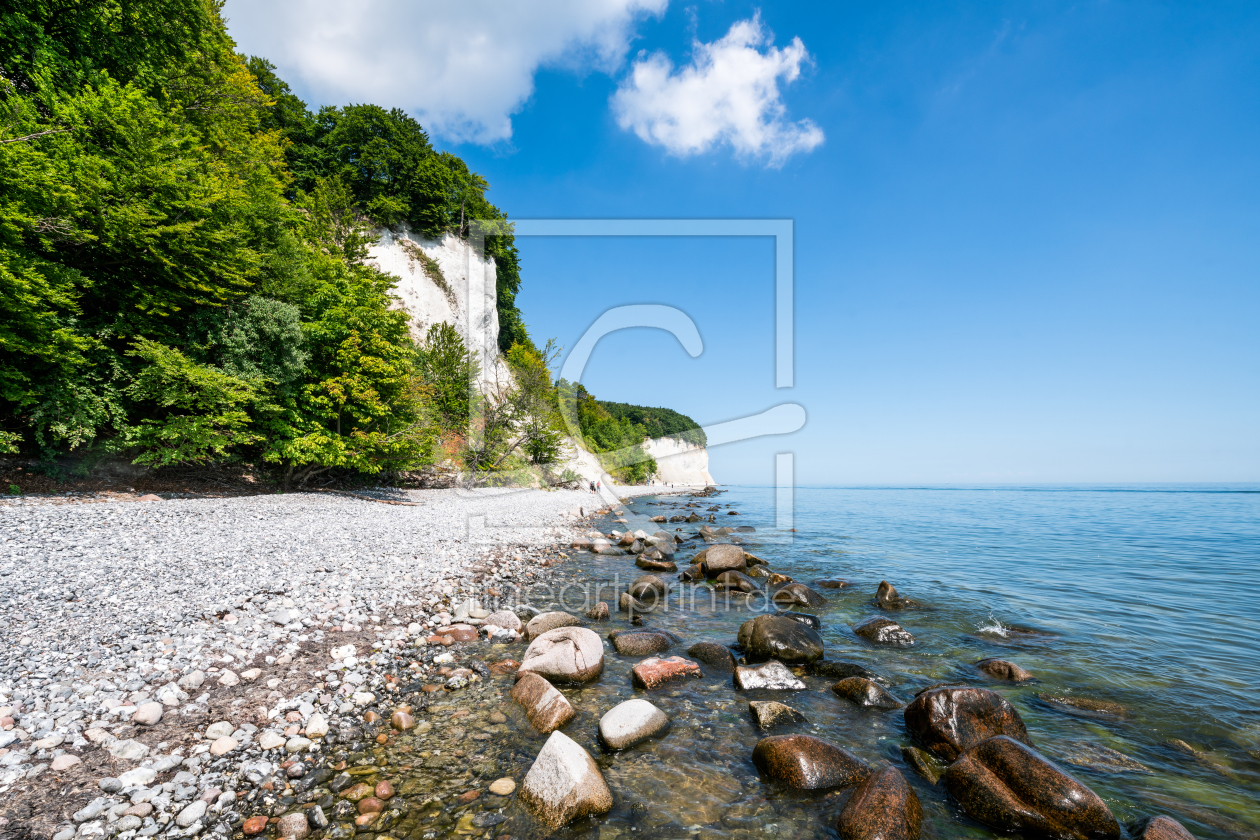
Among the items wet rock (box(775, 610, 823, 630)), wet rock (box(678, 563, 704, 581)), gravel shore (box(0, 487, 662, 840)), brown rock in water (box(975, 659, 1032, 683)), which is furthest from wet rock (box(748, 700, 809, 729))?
wet rock (box(678, 563, 704, 581))

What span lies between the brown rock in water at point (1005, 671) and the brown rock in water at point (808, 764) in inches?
175

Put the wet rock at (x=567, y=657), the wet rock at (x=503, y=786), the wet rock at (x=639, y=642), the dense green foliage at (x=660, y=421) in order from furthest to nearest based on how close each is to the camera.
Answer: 1. the dense green foliage at (x=660, y=421)
2. the wet rock at (x=639, y=642)
3. the wet rock at (x=567, y=657)
4. the wet rock at (x=503, y=786)

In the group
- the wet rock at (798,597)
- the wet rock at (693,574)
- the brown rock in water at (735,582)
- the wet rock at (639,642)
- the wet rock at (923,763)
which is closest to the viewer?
the wet rock at (923,763)

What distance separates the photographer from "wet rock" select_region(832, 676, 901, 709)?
246 inches

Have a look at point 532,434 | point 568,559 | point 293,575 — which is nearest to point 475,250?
point 532,434

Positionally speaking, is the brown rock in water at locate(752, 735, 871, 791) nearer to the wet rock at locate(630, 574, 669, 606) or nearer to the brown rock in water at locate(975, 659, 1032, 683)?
the brown rock in water at locate(975, 659, 1032, 683)

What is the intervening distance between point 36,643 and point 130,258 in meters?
16.3

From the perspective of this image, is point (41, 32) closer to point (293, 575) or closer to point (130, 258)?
point (130, 258)

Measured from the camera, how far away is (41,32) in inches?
581

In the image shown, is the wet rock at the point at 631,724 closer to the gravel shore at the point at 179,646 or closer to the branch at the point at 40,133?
the gravel shore at the point at 179,646

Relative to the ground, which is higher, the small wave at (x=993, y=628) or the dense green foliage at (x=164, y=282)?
the dense green foliage at (x=164, y=282)

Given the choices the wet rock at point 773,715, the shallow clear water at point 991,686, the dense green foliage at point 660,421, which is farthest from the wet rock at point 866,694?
the dense green foliage at point 660,421

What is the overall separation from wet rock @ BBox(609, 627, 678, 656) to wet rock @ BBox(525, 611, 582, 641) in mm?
899

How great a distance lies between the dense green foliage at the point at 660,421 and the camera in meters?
113
